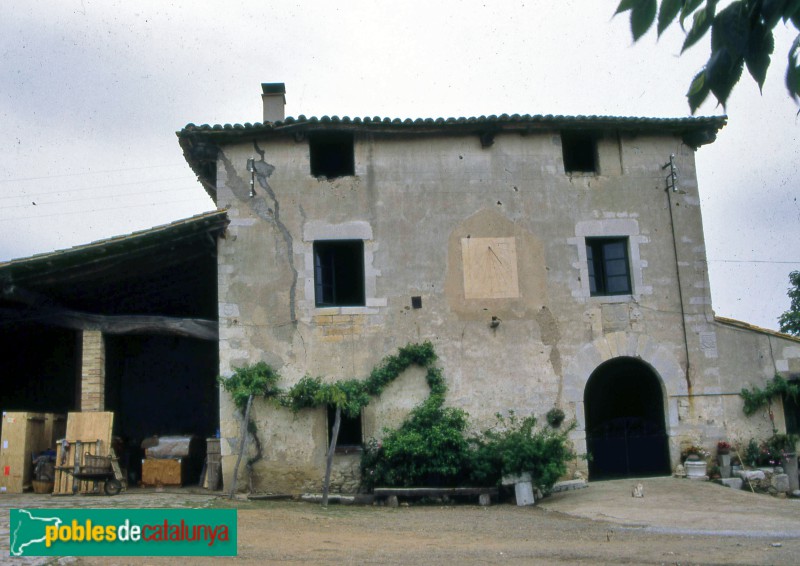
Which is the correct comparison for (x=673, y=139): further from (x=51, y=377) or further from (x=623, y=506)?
(x=51, y=377)

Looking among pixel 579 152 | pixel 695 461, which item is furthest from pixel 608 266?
pixel 695 461

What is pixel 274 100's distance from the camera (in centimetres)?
1405

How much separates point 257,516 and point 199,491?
2.87m

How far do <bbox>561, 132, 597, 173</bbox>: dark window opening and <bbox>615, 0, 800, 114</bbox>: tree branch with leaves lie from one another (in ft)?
39.2

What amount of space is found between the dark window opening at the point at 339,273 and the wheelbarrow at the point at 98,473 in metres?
4.09

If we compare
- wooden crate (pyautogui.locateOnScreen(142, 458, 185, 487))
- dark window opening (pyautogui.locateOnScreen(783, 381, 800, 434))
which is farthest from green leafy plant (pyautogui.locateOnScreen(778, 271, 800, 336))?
wooden crate (pyautogui.locateOnScreen(142, 458, 185, 487))

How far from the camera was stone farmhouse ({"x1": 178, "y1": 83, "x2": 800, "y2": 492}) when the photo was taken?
12.3 meters

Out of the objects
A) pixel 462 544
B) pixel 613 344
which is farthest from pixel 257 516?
A: pixel 613 344

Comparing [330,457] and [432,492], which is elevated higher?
[330,457]

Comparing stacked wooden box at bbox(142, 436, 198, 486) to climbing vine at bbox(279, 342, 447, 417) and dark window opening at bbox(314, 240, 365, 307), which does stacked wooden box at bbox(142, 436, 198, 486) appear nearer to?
climbing vine at bbox(279, 342, 447, 417)

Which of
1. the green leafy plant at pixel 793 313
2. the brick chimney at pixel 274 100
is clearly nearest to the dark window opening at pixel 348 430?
the brick chimney at pixel 274 100

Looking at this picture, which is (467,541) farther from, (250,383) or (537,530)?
(250,383)

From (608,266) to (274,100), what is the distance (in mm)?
6929

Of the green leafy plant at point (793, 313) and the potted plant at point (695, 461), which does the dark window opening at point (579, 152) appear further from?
the green leafy plant at point (793, 313)
